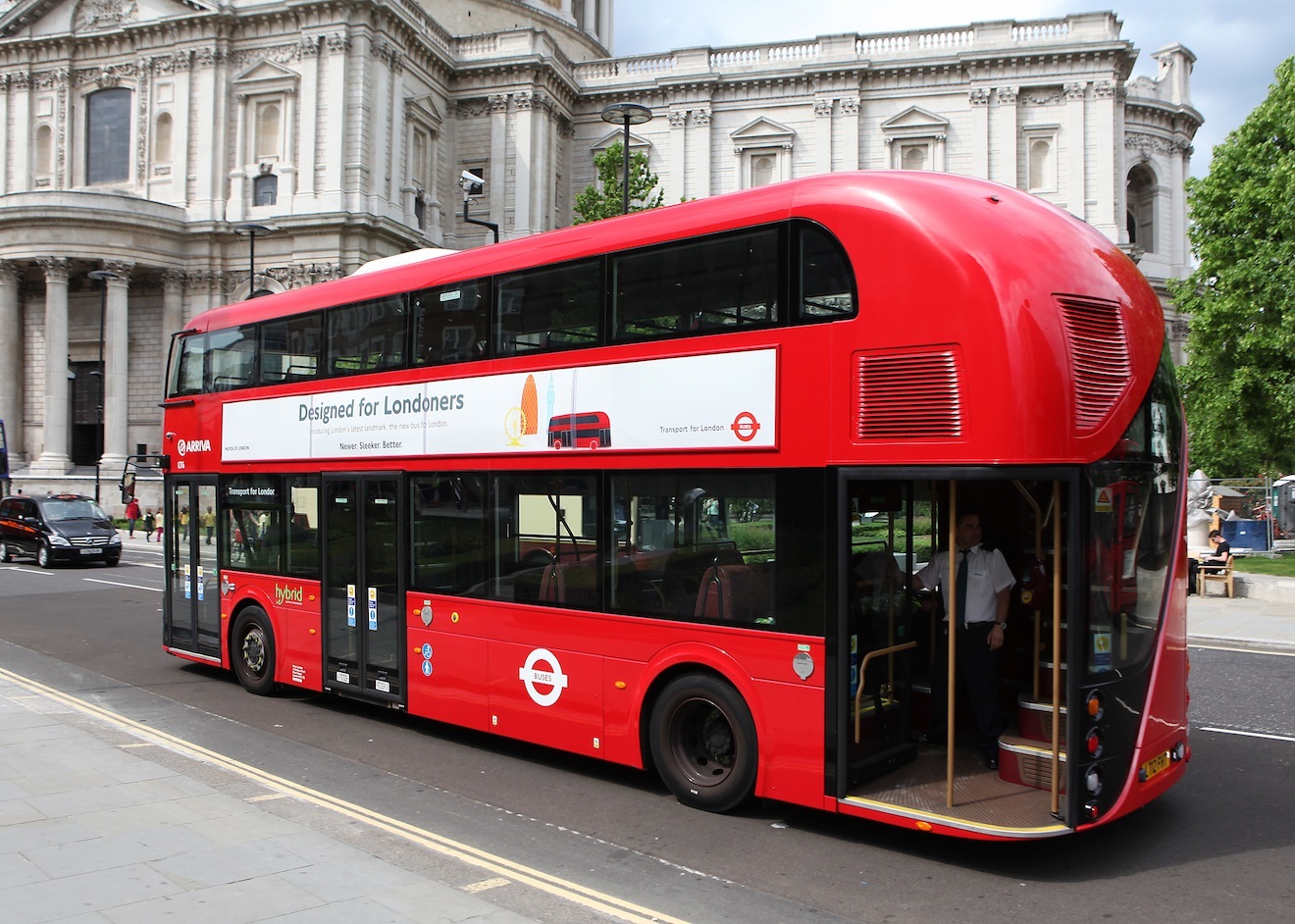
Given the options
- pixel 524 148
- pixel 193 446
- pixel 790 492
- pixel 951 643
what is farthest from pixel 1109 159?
pixel 951 643

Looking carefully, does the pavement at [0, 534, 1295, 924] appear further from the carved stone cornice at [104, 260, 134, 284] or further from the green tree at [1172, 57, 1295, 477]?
the carved stone cornice at [104, 260, 134, 284]

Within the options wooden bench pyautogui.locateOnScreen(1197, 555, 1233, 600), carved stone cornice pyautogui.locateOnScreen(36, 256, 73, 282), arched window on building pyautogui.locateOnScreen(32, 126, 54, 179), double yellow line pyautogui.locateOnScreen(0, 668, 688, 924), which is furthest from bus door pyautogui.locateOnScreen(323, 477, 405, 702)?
arched window on building pyautogui.locateOnScreen(32, 126, 54, 179)

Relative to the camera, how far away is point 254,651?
1102 cm

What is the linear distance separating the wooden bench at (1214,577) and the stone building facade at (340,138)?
32.3m

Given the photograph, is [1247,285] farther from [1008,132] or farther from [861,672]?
[1008,132]

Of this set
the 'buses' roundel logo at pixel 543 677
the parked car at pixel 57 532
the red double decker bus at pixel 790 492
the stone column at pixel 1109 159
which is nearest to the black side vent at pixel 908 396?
the red double decker bus at pixel 790 492

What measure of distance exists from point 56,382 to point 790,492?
47160 mm

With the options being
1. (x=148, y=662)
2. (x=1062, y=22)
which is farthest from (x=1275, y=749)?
(x=1062, y=22)

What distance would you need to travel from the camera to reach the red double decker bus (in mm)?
5586

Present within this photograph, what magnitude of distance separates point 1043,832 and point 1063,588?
146cm

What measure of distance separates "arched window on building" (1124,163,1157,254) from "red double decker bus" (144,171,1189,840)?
62.6m

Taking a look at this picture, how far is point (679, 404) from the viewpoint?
22.3ft

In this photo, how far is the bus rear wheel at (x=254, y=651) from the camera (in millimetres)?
10766

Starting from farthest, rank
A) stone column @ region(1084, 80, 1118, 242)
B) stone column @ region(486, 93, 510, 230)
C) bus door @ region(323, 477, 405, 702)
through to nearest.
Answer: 1. stone column @ region(486, 93, 510, 230)
2. stone column @ region(1084, 80, 1118, 242)
3. bus door @ region(323, 477, 405, 702)
